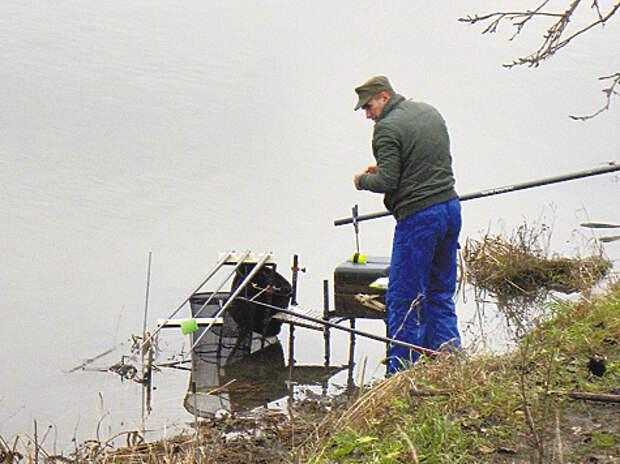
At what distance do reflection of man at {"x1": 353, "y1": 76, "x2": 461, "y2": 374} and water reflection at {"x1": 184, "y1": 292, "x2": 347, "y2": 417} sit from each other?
2068mm

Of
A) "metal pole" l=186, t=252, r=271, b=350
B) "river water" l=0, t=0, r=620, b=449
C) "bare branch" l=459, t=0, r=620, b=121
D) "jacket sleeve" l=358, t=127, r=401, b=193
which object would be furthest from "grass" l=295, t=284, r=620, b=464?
"metal pole" l=186, t=252, r=271, b=350

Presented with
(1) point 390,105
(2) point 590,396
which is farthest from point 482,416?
(1) point 390,105

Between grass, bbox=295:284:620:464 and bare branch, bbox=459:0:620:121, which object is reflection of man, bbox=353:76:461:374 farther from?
bare branch, bbox=459:0:620:121

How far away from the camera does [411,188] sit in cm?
659

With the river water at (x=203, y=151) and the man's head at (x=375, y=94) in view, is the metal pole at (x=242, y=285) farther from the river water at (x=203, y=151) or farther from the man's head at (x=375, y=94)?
the man's head at (x=375, y=94)

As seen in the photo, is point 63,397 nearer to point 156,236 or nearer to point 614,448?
point 614,448

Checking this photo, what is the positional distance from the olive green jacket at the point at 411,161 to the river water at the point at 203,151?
48.8 inches

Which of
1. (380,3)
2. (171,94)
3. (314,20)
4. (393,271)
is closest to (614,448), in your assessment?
(393,271)

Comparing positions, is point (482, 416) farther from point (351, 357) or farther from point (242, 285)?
point (351, 357)

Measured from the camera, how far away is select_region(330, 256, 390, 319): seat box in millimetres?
8594

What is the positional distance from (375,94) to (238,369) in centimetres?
370

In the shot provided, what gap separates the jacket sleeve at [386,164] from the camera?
21.5ft

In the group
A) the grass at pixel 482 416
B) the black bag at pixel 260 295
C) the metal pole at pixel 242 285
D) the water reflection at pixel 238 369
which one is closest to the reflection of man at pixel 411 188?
the grass at pixel 482 416

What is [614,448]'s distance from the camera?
3949mm
